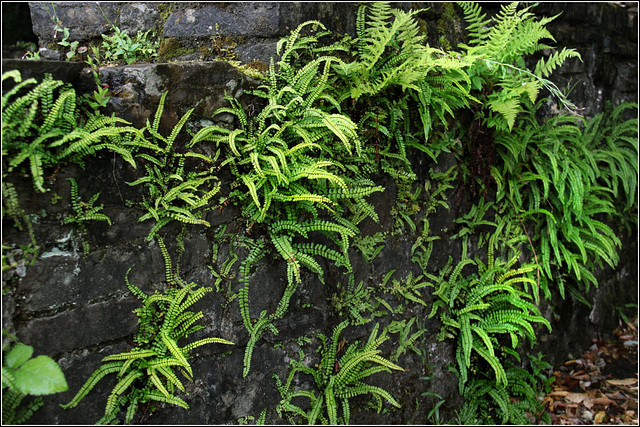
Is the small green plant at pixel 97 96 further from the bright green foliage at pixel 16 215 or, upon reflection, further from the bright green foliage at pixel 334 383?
the bright green foliage at pixel 334 383

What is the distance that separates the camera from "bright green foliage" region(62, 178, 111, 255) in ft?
7.72

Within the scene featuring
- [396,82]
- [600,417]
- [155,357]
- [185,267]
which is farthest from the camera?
[600,417]

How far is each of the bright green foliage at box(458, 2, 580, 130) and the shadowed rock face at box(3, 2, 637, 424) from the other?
46 centimetres

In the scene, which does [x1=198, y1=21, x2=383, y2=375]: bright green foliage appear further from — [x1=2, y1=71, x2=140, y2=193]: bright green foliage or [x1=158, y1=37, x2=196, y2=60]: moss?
[x1=158, y1=37, x2=196, y2=60]: moss

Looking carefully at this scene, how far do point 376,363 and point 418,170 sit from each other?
59.2 inches

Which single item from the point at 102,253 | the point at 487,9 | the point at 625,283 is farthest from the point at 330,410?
the point at 625,283

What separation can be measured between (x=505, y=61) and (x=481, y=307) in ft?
6.37

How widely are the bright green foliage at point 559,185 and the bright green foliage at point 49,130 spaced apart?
2975 millimetres

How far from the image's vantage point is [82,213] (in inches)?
93.9

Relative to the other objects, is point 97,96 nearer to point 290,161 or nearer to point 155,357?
point 290,161

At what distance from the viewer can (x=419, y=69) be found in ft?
10.2

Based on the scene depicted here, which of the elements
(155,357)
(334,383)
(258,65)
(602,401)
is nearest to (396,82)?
(258,65)

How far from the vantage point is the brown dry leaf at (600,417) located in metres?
4.15

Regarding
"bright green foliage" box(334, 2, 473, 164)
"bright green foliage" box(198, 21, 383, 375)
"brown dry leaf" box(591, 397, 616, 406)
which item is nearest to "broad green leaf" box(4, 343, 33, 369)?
"bright green foliage" box(198, 21, 383, 375)
